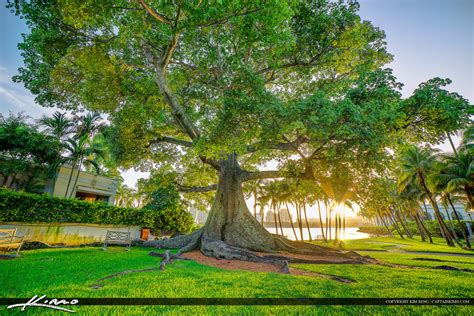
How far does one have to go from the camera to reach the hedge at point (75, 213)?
1015 centimetres

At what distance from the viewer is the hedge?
1015 centimetres

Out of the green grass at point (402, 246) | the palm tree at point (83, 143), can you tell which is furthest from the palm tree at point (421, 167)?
the palm tree at point (83, 143)

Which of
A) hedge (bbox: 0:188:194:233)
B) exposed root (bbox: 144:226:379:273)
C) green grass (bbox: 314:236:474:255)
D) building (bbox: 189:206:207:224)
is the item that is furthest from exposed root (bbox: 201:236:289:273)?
green grass (bbox: 314:236:474:255)

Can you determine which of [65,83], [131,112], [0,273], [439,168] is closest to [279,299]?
[0,273]

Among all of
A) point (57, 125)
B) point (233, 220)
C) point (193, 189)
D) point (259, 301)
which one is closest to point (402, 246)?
point (233, 220)

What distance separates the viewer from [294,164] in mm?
11617

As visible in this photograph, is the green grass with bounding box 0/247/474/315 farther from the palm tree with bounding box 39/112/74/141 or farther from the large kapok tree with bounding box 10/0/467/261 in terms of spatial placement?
the palm tree with bounding box 39/112/74/141

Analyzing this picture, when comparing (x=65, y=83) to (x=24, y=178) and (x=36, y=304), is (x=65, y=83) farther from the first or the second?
(x=24, y=178)

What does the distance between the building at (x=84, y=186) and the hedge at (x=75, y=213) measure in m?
5.41

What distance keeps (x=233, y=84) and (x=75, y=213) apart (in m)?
12.3

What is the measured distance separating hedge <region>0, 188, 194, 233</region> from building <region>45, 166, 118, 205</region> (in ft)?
17.7

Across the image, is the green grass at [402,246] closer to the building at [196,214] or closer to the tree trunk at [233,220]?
the tree trunk at [233,220]

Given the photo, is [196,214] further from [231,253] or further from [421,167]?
[231,253]

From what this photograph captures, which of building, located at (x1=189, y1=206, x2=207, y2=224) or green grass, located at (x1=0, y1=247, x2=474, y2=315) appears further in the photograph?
building, located at (x1=189, y1=206, x2=207, y2=224)
